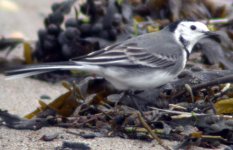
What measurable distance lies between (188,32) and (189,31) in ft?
0.05

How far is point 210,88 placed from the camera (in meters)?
5.59

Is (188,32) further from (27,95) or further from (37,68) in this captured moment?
(27,95)

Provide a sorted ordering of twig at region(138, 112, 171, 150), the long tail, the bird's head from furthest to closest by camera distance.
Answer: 1. the bird's head
2. the long tail
3. twig at region(138, 112, 171, 150)

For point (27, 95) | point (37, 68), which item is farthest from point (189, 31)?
point (27, 95)

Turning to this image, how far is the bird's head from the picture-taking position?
603cm

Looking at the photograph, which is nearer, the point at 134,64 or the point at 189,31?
the point at 134,64

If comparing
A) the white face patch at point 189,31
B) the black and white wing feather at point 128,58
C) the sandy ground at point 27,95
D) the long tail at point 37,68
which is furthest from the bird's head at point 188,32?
the sandy ground at point 27,95

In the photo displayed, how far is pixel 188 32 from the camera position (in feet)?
19.8

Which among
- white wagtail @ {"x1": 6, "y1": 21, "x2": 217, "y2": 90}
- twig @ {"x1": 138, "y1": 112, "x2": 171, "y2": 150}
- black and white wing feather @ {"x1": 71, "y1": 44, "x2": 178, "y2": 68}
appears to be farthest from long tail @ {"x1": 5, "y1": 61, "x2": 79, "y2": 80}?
twig @ {"x1": 138, "y1": 112, "x2": 171, "y2": 150}

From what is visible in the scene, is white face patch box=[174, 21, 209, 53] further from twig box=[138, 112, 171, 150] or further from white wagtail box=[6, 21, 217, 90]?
twig box=[138, 112, 171, 150]

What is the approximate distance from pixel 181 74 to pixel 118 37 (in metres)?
1.19

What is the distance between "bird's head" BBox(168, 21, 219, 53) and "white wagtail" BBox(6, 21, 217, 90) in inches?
3.8

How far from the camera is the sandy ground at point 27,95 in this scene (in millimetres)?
4848

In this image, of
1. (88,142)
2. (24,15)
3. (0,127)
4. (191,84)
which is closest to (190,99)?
(191,84)
